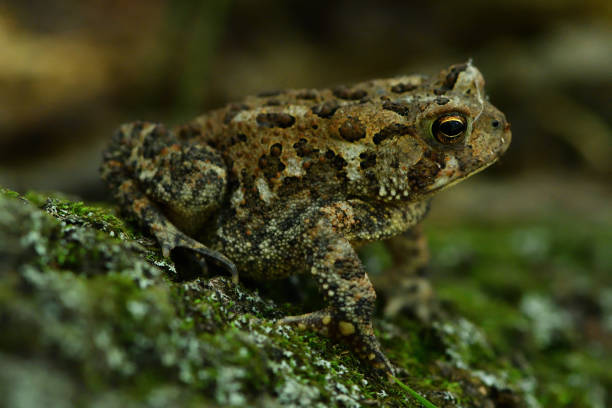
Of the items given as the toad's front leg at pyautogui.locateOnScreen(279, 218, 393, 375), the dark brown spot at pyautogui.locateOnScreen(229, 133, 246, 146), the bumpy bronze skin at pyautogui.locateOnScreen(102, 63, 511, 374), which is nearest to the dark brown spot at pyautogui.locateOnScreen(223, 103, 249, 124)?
the bumpy bronze skin at pyautogui.locateOnScreen(102, 63, 511, 374)

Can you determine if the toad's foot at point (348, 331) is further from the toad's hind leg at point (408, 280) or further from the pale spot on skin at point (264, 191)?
the toad's hind leg at point (408, 280)

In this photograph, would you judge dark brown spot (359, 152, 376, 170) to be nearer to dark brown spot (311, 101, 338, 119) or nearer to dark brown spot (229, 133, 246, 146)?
dark brown spot (311, 101, 338, 119)

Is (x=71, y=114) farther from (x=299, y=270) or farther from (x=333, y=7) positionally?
(x=299, y=270)

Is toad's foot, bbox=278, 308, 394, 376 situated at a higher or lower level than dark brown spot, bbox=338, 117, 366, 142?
lower

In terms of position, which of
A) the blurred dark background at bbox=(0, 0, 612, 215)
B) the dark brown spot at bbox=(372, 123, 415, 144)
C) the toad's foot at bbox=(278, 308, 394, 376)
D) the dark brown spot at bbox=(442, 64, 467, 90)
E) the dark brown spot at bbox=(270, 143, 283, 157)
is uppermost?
the blurred dark background at bbox=(0, 0, 612, 215)

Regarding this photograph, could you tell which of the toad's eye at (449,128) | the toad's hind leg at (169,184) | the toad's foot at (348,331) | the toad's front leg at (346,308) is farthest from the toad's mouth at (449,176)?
the toad's hind leg at (169,184)

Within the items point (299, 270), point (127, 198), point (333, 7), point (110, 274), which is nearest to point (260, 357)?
point (110, 274)

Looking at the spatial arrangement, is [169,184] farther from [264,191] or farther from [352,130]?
[352,130]
